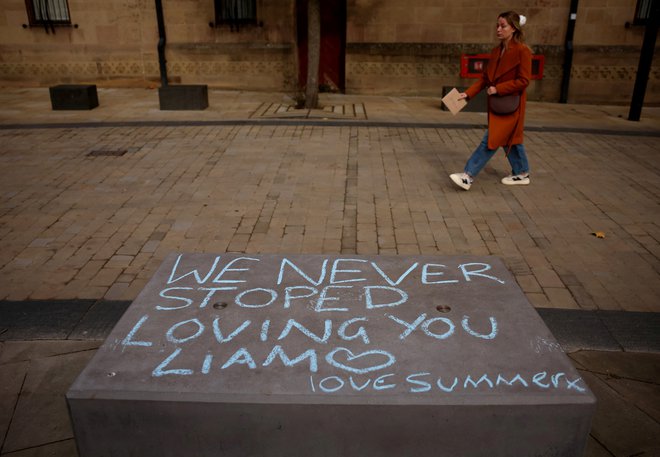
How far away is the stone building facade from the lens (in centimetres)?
1279

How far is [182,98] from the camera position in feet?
37.3

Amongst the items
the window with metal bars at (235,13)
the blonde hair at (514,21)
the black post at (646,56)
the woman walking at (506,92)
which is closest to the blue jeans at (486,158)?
the woman walking at (506,92)

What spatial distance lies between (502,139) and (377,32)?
787 centimetres

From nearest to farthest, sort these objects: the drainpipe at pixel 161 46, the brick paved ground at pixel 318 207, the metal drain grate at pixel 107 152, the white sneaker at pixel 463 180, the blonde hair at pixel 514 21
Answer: the brick paved ground at pixel 318 207, the blonde hair at pixel 514 21, the white sneaker at pixel 463 180, the metal drain grate at pixel 107 152, the drainpipe at pixel 161 46

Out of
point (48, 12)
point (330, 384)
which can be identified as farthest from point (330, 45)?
point (330, 384)

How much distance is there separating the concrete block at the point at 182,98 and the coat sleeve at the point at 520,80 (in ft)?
23.2

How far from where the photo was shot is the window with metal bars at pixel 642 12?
12.4 m

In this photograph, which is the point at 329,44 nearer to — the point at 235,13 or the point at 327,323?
the point at 235,13

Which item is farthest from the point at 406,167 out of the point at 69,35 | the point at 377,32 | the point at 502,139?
the point at 69,35

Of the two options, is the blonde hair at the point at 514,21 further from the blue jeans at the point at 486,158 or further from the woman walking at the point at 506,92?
the blue jeans at the point at 486,158

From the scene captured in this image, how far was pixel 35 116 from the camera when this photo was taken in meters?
10.8

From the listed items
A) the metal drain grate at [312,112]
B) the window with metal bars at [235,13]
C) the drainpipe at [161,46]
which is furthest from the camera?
the window with metal bars at [235,13]

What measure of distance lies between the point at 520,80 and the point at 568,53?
26.2 feet

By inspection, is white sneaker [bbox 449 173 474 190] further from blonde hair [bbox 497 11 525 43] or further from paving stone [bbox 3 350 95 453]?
paving stone [bbox 3 350 95 453]
